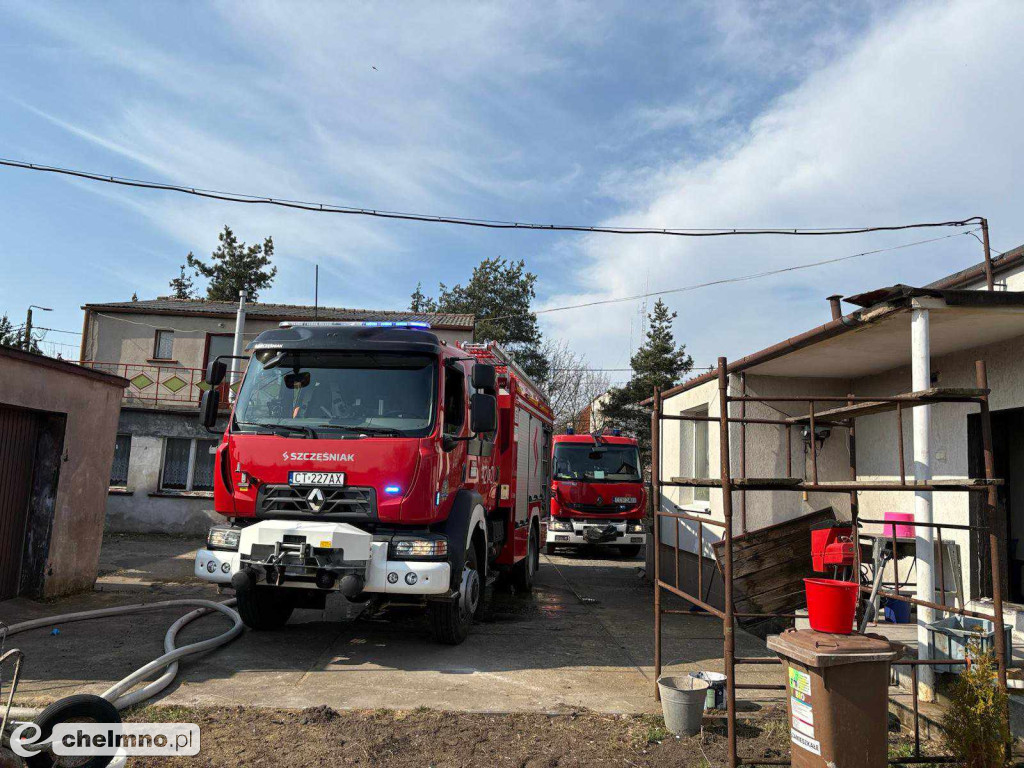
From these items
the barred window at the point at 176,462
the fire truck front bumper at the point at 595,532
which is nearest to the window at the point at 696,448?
the fire truck front bumper at the point at 595,532

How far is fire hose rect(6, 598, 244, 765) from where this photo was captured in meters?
4.70

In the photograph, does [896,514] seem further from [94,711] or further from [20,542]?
[20,542]

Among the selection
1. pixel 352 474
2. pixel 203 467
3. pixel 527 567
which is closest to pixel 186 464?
pixel 203 467

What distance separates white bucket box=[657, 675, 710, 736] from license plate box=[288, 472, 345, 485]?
10.0 ft

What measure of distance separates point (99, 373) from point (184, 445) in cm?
1027

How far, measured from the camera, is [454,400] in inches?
264

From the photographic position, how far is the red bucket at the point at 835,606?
12.4 feet

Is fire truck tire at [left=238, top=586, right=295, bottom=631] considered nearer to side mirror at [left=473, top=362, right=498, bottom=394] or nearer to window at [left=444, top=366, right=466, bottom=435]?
window at [left=444, top=366, right=466, bottom=435]

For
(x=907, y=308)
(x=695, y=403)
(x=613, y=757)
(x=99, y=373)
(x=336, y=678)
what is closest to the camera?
(x=613, y=757)

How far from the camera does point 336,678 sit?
18.7 feet

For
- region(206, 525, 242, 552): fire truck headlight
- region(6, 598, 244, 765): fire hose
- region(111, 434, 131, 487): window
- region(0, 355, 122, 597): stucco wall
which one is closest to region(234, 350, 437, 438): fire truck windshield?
region(206, 525, 242, 552): fire truck headlight

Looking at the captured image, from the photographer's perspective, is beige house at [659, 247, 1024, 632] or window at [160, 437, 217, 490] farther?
window at [160, 437, 217, 490]

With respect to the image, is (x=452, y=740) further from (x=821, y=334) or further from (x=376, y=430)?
(x=821, y=334)

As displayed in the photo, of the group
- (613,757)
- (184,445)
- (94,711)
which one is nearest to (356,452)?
(94,711)
